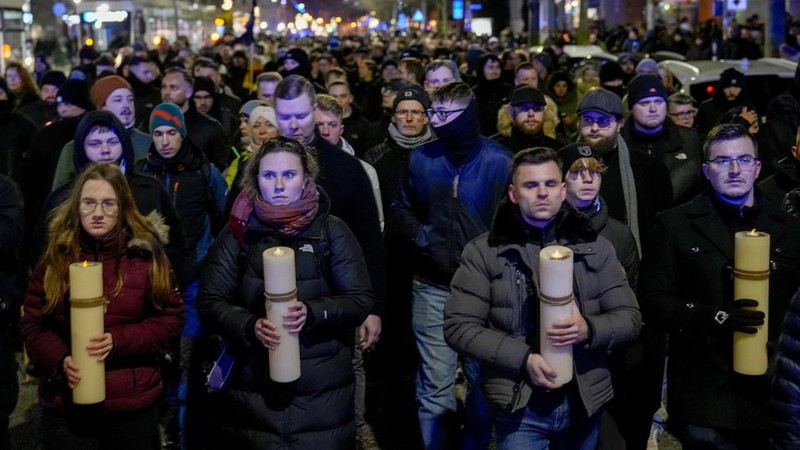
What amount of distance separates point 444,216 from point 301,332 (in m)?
1.56

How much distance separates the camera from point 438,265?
6316mm

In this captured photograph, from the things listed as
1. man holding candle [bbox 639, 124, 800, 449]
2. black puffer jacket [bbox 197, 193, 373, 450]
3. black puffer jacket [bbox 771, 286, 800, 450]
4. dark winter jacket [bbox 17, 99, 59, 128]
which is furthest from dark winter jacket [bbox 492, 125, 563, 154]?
dark winter jacket [bbox 17, 99, 59, 128]

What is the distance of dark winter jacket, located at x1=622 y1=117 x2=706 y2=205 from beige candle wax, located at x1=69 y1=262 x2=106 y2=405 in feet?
14.0

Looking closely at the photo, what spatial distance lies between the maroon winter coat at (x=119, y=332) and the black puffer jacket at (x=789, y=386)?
254cm

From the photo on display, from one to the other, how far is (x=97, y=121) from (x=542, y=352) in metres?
3.05

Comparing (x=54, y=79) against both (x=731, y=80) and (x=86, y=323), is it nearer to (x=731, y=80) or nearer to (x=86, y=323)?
(x=731, y=80)

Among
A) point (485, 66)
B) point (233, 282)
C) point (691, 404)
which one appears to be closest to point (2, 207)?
point (233, 282)

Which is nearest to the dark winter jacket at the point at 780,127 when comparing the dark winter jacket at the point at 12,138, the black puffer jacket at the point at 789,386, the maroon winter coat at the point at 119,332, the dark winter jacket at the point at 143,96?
the black puffer jacket at the point at 789,386

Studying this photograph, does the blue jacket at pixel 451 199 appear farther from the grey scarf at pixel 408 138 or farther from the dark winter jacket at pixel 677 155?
the dark winter jacket at pixel 677 155

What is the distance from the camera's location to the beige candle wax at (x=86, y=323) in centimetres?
458

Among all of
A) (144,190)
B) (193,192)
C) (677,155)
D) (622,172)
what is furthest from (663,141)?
(144,190)

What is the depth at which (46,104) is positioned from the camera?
13.3 metres

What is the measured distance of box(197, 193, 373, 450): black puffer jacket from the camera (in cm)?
495

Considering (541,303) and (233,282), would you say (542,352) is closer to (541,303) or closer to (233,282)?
(541,303)
